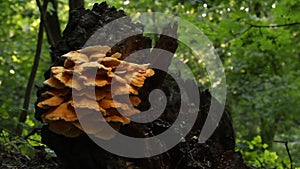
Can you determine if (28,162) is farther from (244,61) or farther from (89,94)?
(244,61)

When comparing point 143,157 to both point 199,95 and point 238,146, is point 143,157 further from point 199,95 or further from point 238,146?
point 238,146

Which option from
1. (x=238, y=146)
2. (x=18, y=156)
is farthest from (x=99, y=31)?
(x=238, y=146)

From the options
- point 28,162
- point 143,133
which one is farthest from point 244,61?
point 143,133

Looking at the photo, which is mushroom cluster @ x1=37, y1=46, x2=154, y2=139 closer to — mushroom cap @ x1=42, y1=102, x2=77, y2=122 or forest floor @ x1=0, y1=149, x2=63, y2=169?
mushroom cap @ x1=42, y1=102, x2=77, y2=122

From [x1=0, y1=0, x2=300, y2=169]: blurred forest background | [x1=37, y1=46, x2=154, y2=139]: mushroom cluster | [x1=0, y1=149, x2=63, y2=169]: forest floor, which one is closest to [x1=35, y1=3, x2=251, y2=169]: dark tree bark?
[x1=37, y1=46, x2=154, y2=139]: mushroom cluster

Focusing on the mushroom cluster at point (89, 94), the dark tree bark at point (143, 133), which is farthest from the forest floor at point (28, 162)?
the mushroom cluster at point (89, 94)

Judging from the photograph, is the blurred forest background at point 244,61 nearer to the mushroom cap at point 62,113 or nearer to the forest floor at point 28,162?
the forest floor at point 28,162
